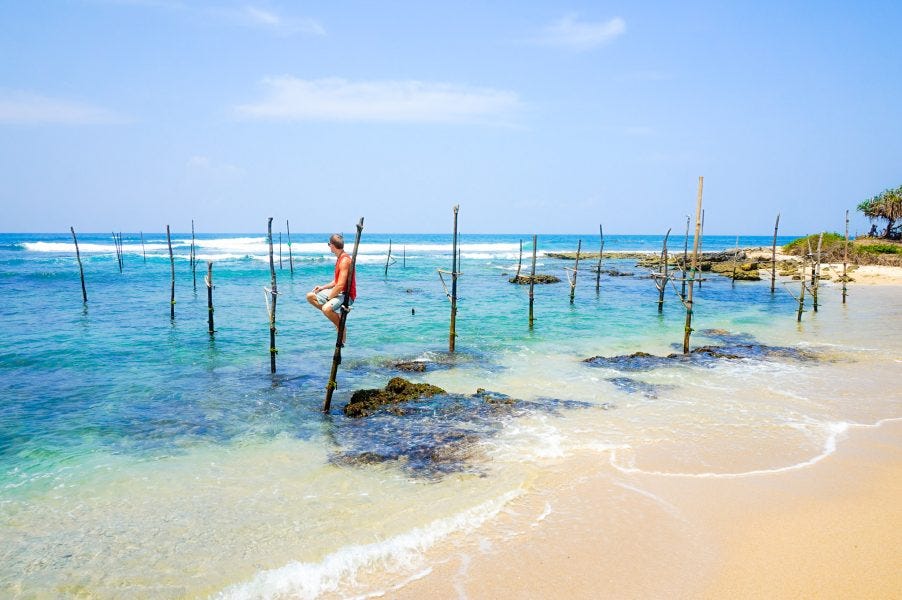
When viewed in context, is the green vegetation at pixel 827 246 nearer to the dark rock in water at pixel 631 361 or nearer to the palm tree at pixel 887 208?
the palm tree at pixel 887 208

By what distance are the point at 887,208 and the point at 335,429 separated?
4868 centimetres

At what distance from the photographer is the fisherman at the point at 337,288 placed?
8588 mm

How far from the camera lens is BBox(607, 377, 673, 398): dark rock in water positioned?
10.7 m

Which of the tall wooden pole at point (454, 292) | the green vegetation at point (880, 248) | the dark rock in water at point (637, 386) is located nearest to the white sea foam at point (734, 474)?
the dark rock in water at point (637, 386)

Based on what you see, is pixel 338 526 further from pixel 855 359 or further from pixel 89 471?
pixel 855 359

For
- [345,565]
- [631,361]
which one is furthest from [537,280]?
[345,565]

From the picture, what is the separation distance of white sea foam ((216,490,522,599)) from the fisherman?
4.13 meters

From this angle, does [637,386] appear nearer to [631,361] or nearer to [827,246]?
[631,361]

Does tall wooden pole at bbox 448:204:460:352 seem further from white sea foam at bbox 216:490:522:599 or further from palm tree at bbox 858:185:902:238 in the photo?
palm tree at bbox 858:185:902:238

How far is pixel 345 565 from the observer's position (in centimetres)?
495

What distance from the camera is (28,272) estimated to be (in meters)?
38.4

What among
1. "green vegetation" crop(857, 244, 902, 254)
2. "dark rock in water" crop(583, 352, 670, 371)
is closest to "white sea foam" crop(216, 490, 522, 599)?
"dark rock in water" crop(583, 352, 670, 371)

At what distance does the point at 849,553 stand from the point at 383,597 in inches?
167

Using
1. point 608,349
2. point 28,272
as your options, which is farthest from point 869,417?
point 28,272
